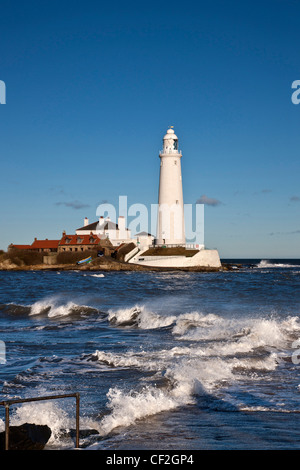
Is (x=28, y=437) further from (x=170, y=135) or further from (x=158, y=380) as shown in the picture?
(x=170, y=135)

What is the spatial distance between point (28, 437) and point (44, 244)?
Answer: 81283mm

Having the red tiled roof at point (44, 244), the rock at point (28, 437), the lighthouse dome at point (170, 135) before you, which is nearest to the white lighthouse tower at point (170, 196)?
the lighthouse dome at point (170, 135)

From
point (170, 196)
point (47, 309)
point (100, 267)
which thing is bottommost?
point (47, 309)

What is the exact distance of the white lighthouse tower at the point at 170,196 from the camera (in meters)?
63.7

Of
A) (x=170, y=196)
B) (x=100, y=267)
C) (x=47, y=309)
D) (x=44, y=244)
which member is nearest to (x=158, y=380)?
(x=47, y=309)

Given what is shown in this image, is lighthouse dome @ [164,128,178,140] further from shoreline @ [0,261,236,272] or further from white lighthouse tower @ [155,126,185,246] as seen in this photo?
shoreline @ [0,261,236,272]

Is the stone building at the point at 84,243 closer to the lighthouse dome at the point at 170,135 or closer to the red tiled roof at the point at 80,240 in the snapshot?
the red tiled roof at the point at 80,240

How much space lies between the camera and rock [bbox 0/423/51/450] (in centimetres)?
516

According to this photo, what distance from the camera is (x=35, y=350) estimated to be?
39.8 ft

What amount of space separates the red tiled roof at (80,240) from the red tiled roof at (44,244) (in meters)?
1.71

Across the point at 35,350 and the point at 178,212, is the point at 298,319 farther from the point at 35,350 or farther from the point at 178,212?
the point at 178,212

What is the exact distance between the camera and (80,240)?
81.8 m

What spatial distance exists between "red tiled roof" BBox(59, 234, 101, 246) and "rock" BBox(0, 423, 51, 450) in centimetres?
7435
